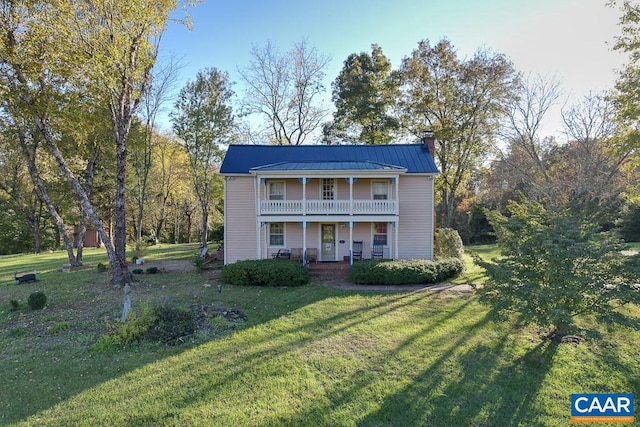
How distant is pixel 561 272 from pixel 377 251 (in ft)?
34.3

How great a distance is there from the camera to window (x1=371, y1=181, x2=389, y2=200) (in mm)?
16766

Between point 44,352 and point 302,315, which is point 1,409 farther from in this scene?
point 302,315

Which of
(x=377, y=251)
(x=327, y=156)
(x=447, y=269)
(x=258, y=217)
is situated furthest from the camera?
(x=327, y=156)

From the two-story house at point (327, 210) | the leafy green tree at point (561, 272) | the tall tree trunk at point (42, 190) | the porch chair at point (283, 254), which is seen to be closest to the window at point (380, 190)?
the two-story house at point (327, 210)

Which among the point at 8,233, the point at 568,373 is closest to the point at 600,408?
the point at 568,373

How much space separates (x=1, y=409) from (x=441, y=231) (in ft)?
59.6

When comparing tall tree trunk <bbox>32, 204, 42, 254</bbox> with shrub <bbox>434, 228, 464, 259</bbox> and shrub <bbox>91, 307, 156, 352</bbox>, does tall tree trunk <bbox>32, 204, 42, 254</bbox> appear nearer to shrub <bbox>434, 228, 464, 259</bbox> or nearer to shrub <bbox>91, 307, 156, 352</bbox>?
shrub <bbox>91, 307, 156, 352</bbox>

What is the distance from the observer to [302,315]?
362 inches

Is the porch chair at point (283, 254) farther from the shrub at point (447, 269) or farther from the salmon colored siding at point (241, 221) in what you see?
the shrub at point (447, 269)

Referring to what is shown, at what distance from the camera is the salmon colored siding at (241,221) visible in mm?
16531

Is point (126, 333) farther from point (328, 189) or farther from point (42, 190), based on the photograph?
point (42, 190)

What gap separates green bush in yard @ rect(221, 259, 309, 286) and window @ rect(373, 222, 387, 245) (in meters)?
5.42

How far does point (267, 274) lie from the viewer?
12.6m

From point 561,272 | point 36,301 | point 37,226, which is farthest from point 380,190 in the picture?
point 37,226
